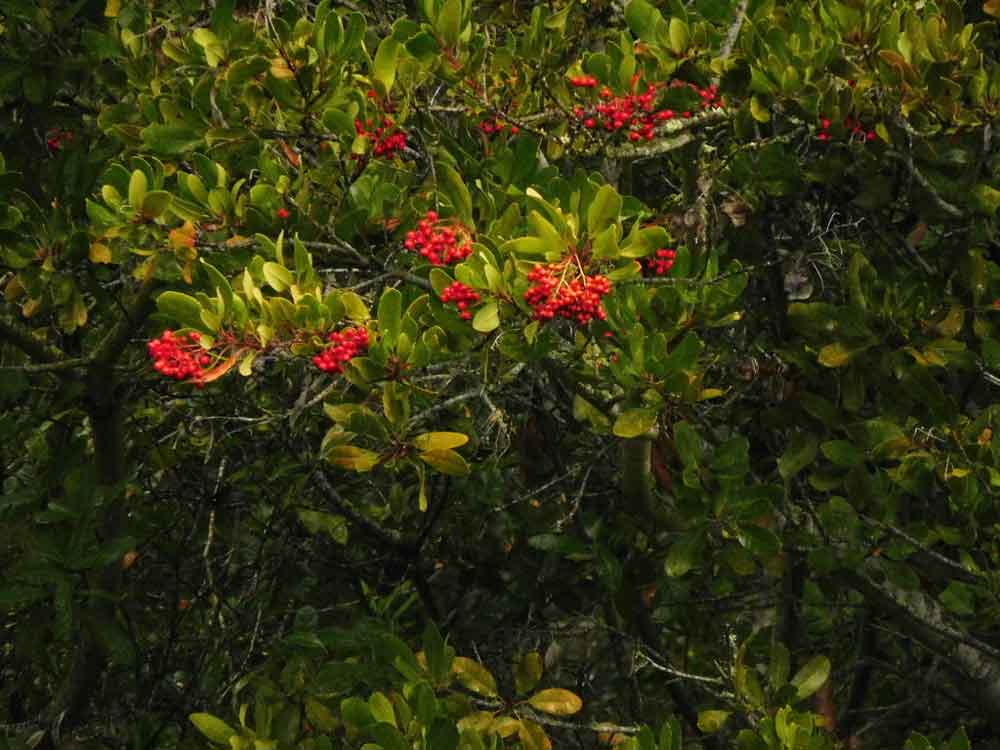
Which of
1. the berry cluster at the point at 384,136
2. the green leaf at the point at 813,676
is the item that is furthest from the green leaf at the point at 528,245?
the green leaf at the point at 813,676

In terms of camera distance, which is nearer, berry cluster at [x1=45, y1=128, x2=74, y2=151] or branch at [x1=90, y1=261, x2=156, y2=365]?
branch at [x1=90, y1=261, x2=156, y2=365]

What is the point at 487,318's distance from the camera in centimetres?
293

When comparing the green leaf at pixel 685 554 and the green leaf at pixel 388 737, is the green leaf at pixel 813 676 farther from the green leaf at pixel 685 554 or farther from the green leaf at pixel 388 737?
the green leaf at pixel 388 737

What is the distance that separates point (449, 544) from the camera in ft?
17.2

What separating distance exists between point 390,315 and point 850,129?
1321mm

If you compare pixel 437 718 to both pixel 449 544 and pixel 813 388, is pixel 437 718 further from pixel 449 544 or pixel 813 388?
pixel 449 544

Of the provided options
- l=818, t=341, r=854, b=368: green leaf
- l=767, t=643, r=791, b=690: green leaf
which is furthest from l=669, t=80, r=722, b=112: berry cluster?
l=767, t=643, r=791, b=690: green leaf

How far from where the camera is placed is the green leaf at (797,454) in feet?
12.6

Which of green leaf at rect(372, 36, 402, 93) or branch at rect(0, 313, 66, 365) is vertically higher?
green leaf at rect(372, 36, 402, 93)

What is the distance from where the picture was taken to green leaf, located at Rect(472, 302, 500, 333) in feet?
9.52

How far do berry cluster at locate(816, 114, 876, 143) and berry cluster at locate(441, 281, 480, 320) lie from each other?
107cm

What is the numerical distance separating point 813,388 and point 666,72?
100cm

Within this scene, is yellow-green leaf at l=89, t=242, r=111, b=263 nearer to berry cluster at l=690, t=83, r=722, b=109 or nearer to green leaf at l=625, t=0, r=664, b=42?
green leaf at l=625, t=0, r=664, b=42

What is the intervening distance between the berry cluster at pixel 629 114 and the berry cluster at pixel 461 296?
0.73 m
